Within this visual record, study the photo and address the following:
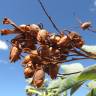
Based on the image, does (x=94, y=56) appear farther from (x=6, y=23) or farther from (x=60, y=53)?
(x=6, y=23)

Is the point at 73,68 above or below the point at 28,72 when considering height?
above

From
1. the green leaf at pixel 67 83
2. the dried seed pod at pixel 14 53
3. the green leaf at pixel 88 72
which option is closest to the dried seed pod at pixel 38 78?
the dried seed pod at pixel 14 53

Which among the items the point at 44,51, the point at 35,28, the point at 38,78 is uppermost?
the point at 35,28

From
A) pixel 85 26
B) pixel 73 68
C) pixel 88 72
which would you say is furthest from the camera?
pixel 73 68

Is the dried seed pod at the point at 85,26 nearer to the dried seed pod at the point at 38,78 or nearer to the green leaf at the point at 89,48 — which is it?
the green leaf at the point at 89,48

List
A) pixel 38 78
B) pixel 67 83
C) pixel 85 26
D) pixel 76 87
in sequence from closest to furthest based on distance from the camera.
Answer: pixel 38 78
pixel 67 83
pixel 85 26
pixel 76 87

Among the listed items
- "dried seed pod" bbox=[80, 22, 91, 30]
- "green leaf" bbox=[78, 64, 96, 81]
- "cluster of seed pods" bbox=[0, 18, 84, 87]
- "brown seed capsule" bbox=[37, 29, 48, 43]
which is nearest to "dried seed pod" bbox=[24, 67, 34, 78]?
"cluster of seed pods" bbox=[0, 18, 84, 87]

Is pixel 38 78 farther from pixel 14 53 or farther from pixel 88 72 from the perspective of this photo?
pixel 88 72

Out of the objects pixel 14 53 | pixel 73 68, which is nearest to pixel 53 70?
pixel 14 53
